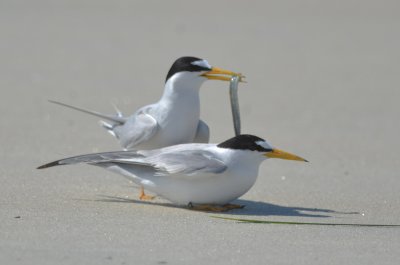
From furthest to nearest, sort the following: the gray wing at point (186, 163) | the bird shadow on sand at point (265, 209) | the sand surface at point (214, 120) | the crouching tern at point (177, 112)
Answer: the crouching tern at point (177, 112), the bird shadow on sand at point (265, 209), the gray wing at point (186, 163), the sand surface at point (214, 120)

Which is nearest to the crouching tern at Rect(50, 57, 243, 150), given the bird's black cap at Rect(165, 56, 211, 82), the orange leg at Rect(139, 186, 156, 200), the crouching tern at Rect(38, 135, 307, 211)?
the bird's black cap at Rect(165, 56, 211, 82)

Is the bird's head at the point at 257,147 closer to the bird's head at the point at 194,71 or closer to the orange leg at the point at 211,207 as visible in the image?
the orange leg at the point at 211,207

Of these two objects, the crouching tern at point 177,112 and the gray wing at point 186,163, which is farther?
the crouching tern at point 177,112

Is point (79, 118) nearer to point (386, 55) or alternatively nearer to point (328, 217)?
point (328, 217)

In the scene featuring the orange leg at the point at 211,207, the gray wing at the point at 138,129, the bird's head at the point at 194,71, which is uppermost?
the bird's head at the point at 194,71

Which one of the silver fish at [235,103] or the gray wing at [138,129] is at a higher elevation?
the silver fish at [235,103]

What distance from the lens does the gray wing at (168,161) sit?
539 cm


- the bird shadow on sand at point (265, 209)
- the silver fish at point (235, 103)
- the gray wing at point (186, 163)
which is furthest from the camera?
the silver fish at point (235, 103)

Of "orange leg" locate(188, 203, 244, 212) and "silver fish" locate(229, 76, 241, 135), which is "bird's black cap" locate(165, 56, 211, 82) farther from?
"orange leg" locate(188, 203, 244, 212)

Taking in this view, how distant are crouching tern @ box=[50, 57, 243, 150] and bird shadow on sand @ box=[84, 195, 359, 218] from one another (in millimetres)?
456

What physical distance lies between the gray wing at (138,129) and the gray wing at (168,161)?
1.16 feet

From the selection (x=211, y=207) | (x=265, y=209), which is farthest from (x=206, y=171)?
(x=265, y=209)

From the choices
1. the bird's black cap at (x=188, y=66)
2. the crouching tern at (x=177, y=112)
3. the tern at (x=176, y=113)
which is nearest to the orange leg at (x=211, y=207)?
the tern at (x=176, y=113)

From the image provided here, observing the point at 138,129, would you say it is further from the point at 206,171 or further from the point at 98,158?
the point at 206,171
